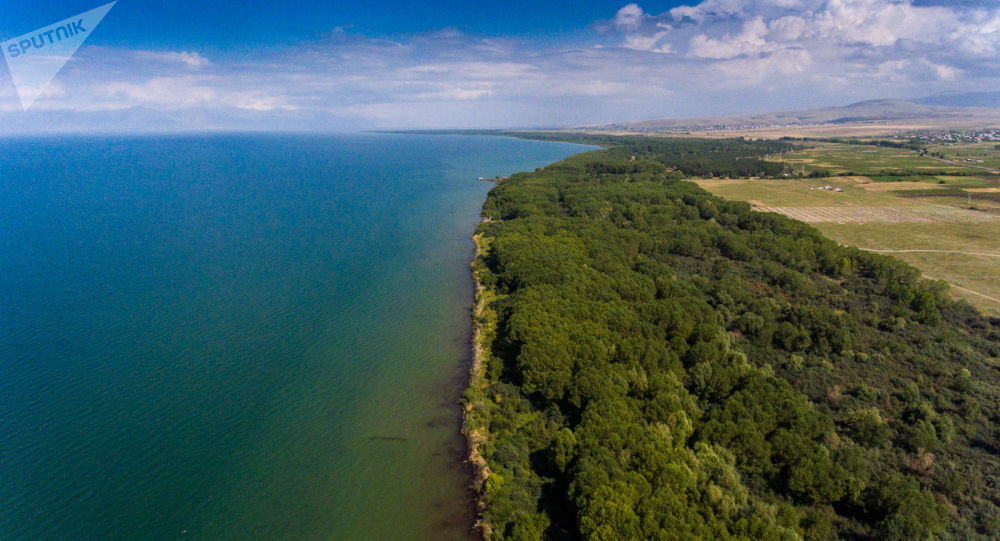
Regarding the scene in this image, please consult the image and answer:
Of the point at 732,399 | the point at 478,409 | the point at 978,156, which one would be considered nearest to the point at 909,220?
the point at 732,399

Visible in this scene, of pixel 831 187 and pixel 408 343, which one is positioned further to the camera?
pixel 831 187

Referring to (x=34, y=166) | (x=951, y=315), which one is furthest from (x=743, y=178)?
(x=34, y=166)

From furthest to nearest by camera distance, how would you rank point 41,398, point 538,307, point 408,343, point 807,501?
point 408,343 → point 538,307 → point 41,398 → point 807,501

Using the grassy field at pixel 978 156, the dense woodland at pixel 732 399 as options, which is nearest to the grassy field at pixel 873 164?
the grassy field at pixel 978 156

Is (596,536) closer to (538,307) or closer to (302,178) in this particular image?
(538,307)

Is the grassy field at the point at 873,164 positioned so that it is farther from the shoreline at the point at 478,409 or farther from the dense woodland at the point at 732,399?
the shoreline at the point at 478,409
